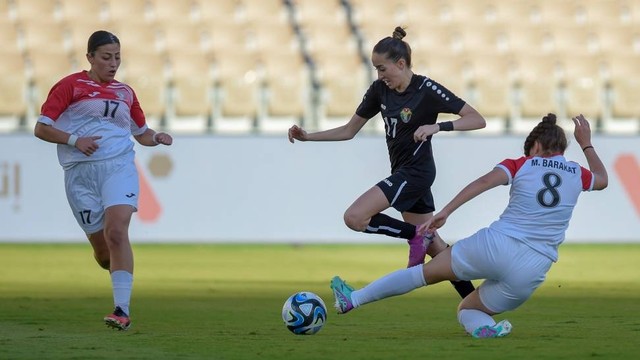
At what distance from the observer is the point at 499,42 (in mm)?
21094

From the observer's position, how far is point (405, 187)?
851 cm

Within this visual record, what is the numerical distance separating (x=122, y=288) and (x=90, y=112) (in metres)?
1.21

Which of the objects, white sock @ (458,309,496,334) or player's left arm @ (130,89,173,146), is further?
player's left arm @ (130,89,173,146)

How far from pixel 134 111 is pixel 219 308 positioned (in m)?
1.88

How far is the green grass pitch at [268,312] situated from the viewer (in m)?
6.74

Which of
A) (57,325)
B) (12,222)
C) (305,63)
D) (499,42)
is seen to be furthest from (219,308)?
(499,42)

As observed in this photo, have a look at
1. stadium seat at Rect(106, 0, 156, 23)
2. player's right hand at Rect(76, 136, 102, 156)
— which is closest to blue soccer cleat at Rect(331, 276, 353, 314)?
player's right hand at Rect(76, 136, 102, 156)

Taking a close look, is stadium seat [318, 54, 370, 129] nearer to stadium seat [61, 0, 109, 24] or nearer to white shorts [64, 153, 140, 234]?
stadium seat [61, 0, 109, 24]

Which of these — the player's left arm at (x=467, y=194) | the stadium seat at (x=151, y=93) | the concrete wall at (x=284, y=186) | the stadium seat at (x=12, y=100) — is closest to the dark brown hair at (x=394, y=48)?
the player's left arm at (x=467, y=194)

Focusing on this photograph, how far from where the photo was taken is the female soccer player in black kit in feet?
27.3

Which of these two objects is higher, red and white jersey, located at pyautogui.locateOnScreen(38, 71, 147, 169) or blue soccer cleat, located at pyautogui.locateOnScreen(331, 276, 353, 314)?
red and white jersey, located at pyautogui.locateOnScreen(38, 71, 147, 169)

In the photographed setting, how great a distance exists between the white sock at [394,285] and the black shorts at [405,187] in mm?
1022

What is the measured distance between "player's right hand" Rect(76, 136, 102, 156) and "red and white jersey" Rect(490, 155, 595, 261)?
2649 mm

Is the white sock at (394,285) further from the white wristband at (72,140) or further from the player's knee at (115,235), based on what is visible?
the white wristband at (72,140)
